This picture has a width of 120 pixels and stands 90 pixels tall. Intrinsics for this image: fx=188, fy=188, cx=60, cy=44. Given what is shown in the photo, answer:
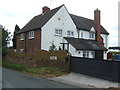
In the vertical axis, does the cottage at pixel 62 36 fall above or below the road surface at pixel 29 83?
above

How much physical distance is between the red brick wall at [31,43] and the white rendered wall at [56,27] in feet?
3.04

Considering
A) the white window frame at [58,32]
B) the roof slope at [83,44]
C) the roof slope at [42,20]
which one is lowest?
the roof slope at [83,44]

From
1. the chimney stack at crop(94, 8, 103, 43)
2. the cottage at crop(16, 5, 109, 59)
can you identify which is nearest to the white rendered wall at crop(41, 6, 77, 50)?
the cottage at crop(16, 5, 109, 59)

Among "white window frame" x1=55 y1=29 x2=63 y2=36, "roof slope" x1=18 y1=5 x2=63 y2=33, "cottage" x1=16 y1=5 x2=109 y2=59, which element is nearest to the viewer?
"cottage" x1=16 y1=5 x2=109 y2=59

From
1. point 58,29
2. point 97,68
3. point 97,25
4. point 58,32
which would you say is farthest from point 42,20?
point 97,68

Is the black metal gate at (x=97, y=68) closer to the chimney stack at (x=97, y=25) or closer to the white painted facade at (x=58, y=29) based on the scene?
the white painted facade at (x=58, y=29)

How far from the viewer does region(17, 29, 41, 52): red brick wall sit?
97.1 ft

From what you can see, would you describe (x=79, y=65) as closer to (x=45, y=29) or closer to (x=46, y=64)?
(x=46, y=64)

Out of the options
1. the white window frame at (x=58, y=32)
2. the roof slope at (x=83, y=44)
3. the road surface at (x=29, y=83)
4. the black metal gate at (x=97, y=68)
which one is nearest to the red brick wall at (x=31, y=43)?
the white window frame at (x=58, y=32)

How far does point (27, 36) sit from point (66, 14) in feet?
26.2

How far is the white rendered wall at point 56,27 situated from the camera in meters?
29.4

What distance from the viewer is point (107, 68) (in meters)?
14.5

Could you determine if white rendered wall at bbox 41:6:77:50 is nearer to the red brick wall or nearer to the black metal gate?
the red brick wall

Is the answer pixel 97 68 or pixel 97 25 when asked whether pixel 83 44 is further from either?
pixel 97 68
